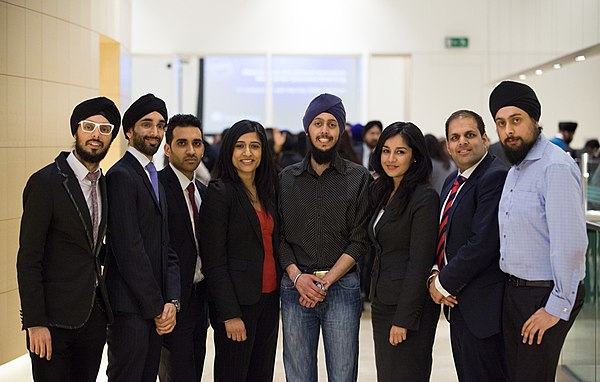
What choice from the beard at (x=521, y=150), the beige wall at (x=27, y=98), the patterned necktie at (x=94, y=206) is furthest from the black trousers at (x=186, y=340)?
the beige wall at (x=27, y=98)

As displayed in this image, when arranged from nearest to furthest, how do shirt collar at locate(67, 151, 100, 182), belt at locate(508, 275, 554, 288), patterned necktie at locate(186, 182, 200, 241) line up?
belt at locate(508, 275, 554, 288), shirt collar at locate(67, 151, 100, 182), patterned necktie at locate(186, 182, 200, 241)

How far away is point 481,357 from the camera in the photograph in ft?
11.6

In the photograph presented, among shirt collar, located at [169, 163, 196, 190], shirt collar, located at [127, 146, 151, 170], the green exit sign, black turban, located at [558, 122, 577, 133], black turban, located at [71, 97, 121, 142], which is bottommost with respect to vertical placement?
shirt collar, located at [169, 163, 196, 190]

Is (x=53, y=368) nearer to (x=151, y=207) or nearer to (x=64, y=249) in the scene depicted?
(x=64, y=249)

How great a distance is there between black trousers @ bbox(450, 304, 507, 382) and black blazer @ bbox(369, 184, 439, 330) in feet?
0.81

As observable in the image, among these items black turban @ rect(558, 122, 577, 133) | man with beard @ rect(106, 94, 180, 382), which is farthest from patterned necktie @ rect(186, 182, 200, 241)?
black turban @ rect(558, 122, 577, 133)

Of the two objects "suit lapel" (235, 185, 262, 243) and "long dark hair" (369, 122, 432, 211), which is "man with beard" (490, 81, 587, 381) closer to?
"long dark hair" (369, 122, 432, 211)

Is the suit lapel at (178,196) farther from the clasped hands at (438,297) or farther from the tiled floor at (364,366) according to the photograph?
the tiled floor at (364,366)

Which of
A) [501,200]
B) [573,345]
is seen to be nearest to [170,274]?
[501,200]

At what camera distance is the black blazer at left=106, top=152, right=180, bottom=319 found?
346 cm

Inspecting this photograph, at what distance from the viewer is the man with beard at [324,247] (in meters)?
3.76

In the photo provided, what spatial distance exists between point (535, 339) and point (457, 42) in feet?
30.0

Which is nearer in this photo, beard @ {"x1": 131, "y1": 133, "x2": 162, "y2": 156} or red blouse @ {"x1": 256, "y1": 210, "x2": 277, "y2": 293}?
beard @ {"x1": 131, "y1": 133, "x2": 162, "y2": 156}

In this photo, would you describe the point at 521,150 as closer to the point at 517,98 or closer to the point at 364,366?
the point at 517,98
